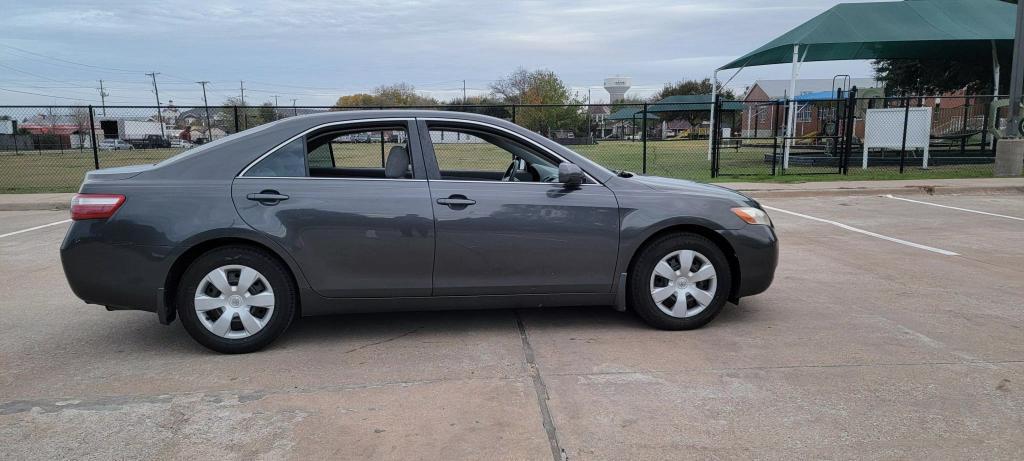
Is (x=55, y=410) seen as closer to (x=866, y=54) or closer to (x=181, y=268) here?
(x=181, y=268)

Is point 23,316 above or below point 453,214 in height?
below

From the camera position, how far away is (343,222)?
439 cm

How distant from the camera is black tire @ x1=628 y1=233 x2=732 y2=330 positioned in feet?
15.5

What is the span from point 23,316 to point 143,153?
24548 millimetres

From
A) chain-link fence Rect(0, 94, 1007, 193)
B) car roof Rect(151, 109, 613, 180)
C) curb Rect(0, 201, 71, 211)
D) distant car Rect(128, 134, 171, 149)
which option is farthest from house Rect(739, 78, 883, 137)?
car roof Rect(151, 109, 613, 180)

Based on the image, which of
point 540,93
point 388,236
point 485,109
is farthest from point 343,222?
point 540,93

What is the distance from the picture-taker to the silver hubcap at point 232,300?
14.1ft

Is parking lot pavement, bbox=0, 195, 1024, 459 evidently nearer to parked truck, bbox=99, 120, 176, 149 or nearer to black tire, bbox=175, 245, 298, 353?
black tire, bbox=175, 245, 298, 353

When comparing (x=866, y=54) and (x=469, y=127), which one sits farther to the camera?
(x=866, y=54)

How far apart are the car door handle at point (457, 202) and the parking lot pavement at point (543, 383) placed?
3.14 feet

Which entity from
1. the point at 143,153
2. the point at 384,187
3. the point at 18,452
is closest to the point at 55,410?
the point at 18,452

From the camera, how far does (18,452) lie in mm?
3139

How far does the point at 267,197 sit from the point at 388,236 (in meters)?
0.81

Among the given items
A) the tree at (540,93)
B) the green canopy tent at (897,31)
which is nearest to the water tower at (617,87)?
the tree at (540,93)
